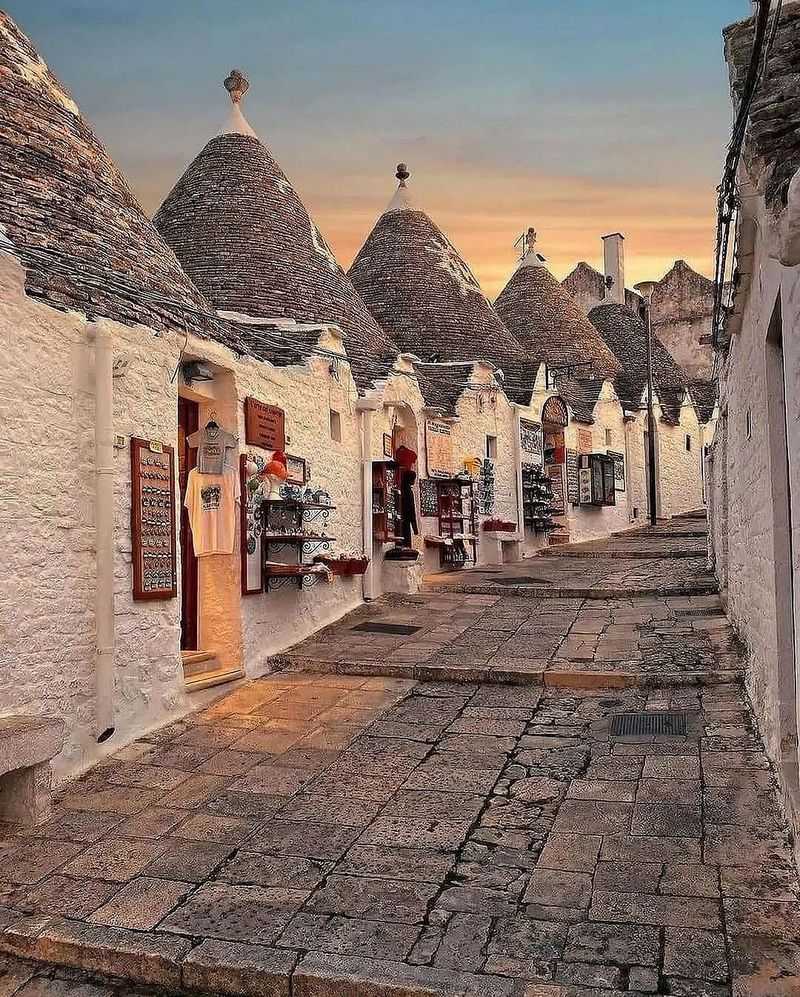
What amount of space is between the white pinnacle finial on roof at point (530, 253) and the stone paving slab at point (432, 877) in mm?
21449

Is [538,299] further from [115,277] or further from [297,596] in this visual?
[115,277]

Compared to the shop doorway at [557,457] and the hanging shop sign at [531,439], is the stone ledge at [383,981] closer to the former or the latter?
the hanging shop sign at [531,439]

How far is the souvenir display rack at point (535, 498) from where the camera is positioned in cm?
1941

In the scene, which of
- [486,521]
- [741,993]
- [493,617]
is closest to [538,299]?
[486,521]

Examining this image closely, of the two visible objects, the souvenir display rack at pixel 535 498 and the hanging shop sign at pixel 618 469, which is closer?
the souvenir display rack at pixel 535 498

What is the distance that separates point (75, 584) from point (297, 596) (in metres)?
3.88

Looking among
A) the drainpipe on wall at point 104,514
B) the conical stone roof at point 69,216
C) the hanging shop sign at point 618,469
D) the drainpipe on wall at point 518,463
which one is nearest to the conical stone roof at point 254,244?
the conical stone roof at point 69,216

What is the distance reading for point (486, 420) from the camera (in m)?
18.0

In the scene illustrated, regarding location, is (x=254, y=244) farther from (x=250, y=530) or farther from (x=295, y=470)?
(x=250, y=530)

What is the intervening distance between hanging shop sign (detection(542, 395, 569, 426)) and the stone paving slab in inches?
579

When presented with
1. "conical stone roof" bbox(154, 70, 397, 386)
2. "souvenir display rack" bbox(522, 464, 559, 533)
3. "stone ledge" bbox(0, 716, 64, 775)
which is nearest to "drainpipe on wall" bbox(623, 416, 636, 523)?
"souvenir display rack" bbox(522, 464, 559, 533)

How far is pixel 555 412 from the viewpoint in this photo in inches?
833

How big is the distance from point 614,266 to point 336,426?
24929 millimetres

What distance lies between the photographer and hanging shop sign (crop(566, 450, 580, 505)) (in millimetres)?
22328
